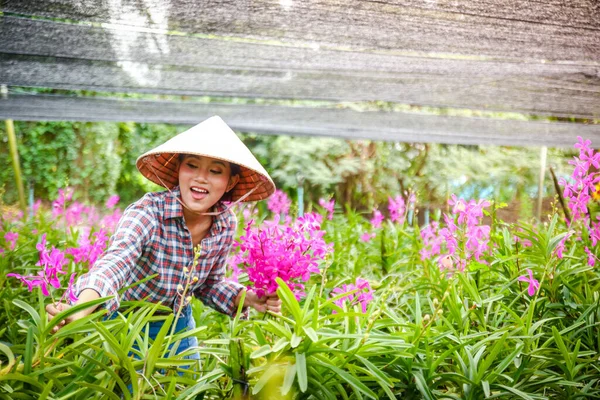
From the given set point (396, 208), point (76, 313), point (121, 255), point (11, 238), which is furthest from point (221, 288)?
point (396, 208)

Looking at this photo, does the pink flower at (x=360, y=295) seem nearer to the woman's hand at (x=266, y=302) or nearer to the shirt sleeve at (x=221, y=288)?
the woman's hand at (x=266, y=302)

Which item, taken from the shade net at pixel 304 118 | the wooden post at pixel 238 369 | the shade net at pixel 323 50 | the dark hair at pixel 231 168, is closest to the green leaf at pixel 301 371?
the wooden post at pixel 238 369

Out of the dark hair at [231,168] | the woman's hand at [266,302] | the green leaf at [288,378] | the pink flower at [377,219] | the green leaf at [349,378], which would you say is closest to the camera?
the green leaf at [288,378]

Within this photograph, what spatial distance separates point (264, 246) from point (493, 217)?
1.68m

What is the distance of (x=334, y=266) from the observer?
2.77 metres

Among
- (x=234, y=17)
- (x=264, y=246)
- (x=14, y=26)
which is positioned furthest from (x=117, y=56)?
(x=264, y=246)

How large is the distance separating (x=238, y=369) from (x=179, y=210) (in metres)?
0.74

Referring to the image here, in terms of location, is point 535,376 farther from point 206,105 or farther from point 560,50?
point 206,105

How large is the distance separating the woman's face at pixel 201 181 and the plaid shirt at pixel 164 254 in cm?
6

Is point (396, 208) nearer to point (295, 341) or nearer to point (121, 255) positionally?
point (121, 255)

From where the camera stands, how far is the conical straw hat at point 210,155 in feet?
5.44

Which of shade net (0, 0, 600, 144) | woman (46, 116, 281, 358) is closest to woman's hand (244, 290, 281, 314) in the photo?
woman (46, 116, 281, 358)

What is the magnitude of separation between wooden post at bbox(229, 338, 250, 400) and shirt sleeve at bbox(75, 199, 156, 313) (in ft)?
1.27

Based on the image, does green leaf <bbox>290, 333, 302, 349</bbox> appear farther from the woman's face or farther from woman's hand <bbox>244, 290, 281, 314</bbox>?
the woman's face
